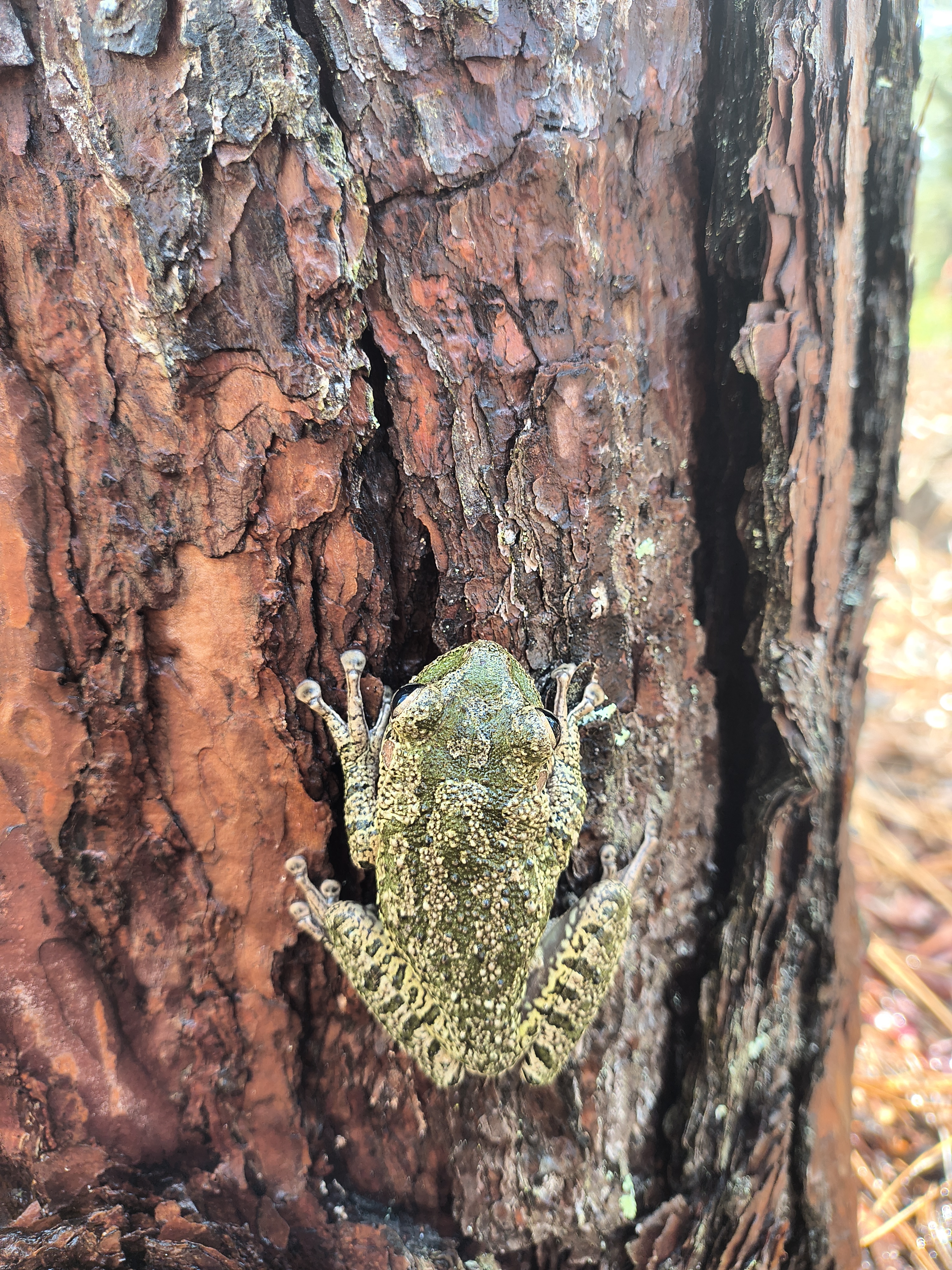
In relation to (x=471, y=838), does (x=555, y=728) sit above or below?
above

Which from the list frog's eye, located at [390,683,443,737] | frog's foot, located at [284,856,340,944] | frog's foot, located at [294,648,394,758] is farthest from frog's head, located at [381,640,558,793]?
frog's foot, located at [284,856,340,944]

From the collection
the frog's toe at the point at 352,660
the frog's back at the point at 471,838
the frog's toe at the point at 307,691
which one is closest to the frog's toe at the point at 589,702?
the frog's back at the point at 471,838

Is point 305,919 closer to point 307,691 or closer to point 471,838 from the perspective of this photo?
point 471,838

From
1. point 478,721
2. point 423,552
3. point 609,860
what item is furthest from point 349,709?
point 609,860

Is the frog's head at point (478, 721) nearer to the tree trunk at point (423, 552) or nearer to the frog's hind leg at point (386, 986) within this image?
the tree trunk at point (423, 552)

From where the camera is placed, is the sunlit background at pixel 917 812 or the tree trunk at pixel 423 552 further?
the sunlit background at pixel 917 812

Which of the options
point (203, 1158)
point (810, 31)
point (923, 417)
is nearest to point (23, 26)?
point (810, 31)

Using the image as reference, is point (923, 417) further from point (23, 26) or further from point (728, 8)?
point (23, 26)

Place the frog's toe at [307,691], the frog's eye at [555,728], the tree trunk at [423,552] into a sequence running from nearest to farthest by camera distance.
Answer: the tree trunk at [423,552]
the frog's toe at [307,691]
the frog's eye at [555,728]
